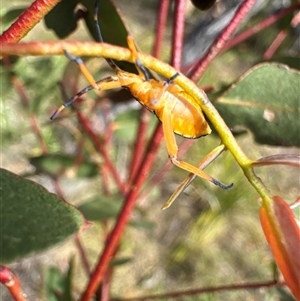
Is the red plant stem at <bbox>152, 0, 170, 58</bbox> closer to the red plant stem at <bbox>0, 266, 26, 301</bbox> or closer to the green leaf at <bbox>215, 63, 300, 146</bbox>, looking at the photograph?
the green leaf at <bbox>215, 63, 300, 146</bbox>

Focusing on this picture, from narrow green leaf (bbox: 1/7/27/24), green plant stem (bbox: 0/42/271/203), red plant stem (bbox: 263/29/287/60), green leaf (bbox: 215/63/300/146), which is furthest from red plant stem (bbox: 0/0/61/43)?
red plant stem (bbox: 263/29/287/60)

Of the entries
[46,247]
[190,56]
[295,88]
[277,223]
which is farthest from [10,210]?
[190,56]

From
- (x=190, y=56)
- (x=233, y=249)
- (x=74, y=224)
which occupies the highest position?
(x=74, y=224)

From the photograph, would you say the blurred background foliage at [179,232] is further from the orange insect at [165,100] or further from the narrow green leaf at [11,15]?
the orange insect at [165,100]

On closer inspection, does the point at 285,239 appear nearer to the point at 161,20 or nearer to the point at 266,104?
the point at 266,104

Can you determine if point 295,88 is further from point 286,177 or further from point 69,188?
point 286,177

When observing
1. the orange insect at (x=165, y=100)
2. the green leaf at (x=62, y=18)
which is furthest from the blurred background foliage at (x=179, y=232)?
the orange insect at (x=165, y=100)

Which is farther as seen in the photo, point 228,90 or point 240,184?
point 240,184
